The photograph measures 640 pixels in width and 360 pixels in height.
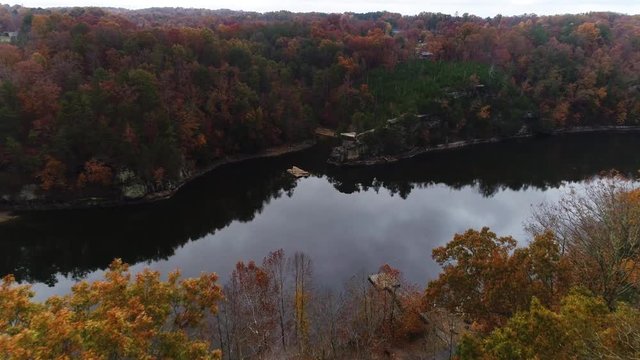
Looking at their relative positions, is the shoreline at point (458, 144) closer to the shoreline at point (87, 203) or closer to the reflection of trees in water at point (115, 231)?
the reflection of trees in water at point (115, 231)

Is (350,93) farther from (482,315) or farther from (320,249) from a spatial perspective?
(482,315)

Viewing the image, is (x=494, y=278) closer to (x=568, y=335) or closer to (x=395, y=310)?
(x=568, y=335)

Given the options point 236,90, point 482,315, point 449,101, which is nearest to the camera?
point 482,315

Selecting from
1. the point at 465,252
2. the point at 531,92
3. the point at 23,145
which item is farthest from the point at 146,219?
the point at 531,92

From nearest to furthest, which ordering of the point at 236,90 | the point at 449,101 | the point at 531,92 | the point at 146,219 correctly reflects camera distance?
the point at 146,219
the point at 236,90
the point at 449,101
the point at 531,92

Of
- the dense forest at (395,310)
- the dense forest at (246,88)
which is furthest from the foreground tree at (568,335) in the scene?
the dense forest at (246,88)

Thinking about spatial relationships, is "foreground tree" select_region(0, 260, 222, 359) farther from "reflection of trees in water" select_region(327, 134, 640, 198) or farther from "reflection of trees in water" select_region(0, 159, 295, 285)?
"reflection of trees in water" select_region(327, 134, 640, 198)
